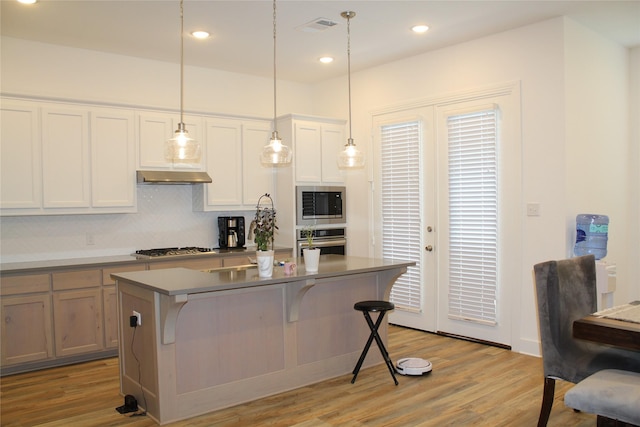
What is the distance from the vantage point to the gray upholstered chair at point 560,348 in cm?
299

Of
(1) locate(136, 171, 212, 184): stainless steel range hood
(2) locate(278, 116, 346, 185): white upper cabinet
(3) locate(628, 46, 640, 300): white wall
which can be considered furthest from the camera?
(2) locate(278, 116, 346, 185): white upper cabinet

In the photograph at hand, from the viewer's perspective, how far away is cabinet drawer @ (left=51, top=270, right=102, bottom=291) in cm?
456

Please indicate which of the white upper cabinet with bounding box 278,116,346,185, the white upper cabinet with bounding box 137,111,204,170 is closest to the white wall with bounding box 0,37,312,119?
the white upper cabinet with bounding box 137,111,204,170

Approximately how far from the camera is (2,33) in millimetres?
4797

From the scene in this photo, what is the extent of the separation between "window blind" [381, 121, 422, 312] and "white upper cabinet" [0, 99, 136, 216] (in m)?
2.70

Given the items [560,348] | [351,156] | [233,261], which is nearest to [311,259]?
[351,156]

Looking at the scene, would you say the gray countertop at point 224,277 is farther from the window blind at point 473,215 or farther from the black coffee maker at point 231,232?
the black coffee maker at point 231,232

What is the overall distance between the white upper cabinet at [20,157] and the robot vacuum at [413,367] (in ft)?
11.2

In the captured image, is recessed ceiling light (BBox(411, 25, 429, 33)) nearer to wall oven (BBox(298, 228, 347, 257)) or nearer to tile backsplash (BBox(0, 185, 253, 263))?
wall oven (BBox(298, 228, 347, 257))

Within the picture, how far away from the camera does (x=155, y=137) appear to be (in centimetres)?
535

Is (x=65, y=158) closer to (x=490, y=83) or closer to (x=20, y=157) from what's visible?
(x=20, y=157)

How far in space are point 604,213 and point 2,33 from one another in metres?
5.77

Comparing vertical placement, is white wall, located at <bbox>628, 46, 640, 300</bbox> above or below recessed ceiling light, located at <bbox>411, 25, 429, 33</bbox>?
below

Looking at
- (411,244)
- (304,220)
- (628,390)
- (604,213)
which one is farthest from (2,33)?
(604,213)
